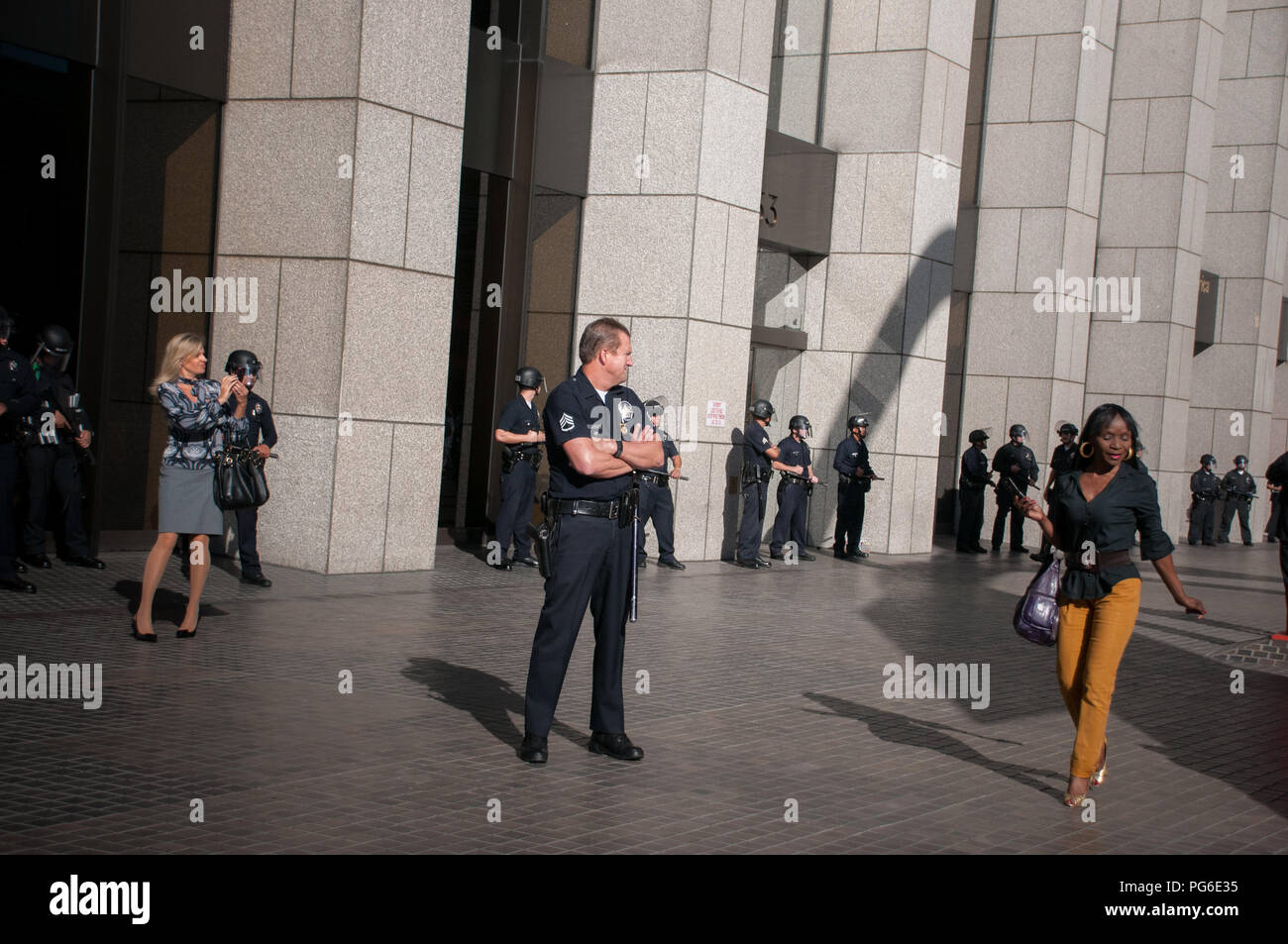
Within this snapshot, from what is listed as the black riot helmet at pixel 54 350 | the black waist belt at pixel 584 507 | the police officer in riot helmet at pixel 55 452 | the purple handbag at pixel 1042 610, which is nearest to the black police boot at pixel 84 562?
the police officer in riot helmet at pixel 55 452

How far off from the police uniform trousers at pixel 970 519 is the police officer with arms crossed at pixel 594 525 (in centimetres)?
1670

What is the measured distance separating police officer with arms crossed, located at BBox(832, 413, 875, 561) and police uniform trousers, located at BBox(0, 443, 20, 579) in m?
11.5

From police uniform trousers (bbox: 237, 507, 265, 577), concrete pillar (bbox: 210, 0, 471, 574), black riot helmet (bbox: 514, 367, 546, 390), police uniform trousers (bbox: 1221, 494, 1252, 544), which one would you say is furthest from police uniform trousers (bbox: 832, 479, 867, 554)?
police uniform trousers (bbox: 1221, 494, 1252, 544)

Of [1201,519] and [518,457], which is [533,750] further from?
[1201,519]

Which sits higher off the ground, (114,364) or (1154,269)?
(1154,269)

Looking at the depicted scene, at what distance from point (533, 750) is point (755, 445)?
11.0 m

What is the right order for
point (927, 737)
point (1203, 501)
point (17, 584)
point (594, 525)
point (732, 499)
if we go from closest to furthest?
point (594, 525) → point (927, 737) → point (17, 584) → point (732, 499) → point (1203, 501)

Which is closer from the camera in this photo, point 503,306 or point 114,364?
point 114,364

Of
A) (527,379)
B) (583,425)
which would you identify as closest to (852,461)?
(527,379)

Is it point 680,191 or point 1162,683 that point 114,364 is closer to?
point 680,191

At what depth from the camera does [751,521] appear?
57.5 feet
